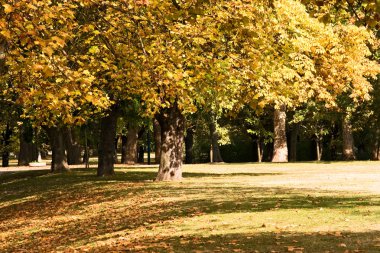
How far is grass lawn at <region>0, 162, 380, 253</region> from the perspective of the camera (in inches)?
487

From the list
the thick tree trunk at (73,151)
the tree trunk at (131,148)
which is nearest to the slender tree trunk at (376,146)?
the tree trunk at (131,148)

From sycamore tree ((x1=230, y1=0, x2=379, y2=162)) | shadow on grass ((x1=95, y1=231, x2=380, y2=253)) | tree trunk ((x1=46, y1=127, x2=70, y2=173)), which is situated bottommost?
shadow on grass ((x1=95, y1=231, x2=380, y2=253))

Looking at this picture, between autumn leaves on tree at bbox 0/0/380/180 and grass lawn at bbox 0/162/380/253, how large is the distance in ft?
8.12

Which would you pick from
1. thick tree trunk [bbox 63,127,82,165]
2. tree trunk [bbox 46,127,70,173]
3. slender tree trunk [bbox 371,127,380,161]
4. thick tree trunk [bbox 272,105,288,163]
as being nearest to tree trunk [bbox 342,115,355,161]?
slender tree trunk [bbox 371,127,380,161]

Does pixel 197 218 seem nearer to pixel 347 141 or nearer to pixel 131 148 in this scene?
pixel 347 141

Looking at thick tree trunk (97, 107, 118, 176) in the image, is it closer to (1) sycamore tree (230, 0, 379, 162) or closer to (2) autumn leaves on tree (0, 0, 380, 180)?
(2) autumn leaves on tree (0, 0, 380, 180)

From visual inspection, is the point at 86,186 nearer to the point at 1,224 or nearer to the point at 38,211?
the point at 38,211

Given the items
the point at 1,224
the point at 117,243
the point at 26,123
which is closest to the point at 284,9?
the point at 1,224

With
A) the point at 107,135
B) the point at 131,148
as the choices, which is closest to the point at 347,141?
the point at 131,148

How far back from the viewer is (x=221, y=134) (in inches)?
2431

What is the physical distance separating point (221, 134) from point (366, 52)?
20954 mm

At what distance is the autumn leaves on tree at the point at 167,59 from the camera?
1179 cm

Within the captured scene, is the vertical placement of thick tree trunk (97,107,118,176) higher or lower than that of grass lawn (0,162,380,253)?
higher

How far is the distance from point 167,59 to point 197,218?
4.01m
